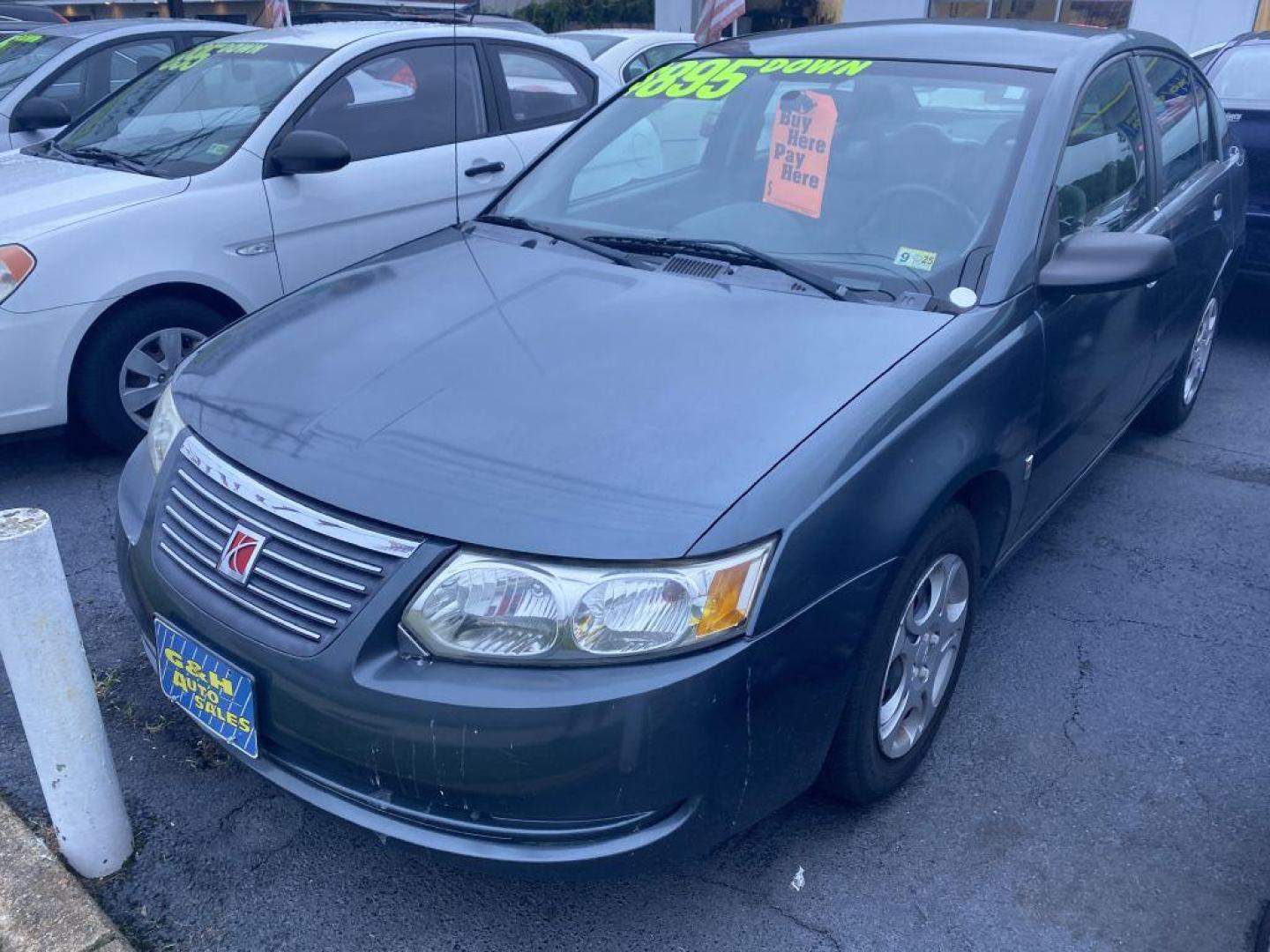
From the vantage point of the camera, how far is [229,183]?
436cm

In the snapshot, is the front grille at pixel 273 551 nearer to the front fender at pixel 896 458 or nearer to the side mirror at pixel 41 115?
the front fender at pixel 896 458

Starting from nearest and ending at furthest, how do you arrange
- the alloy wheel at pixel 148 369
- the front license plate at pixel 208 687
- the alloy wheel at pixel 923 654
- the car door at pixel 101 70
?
1. the front license plate at pixel 208 687
2. the alloy wheel at pixel 923 654
3. the alloy wheel at pixel 148 369
4. the car door at pixel 101 70

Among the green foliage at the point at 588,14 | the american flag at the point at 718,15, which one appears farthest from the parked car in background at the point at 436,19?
the green foliage at the point at 588,14

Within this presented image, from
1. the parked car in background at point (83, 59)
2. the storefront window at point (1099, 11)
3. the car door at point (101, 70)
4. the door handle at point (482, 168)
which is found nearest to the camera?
the door handle at point (482, 168)

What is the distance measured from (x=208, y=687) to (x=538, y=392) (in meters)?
0.87

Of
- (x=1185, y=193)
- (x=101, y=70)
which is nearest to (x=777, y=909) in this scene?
(x=1185, y=193)

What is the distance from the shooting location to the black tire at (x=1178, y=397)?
4480mm

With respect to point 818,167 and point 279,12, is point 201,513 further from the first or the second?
point 279,12

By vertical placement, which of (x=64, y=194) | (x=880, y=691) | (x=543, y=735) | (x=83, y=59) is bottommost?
(x=880, y=691)

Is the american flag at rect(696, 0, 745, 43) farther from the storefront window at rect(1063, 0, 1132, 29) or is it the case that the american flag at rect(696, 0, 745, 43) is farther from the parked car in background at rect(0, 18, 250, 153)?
the storefront window at rect(1063, 0, 1132, 29)

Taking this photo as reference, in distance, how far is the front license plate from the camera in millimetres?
2105

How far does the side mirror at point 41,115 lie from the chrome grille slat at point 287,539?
4470 millimetres

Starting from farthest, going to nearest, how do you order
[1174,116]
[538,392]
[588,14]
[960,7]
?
[588,14] < [960,7] < [1174,116] < [538,392]

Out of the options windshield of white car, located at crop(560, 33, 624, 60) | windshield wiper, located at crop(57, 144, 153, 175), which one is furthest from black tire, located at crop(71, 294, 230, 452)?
windshield of white car, located at crop(560, 33, 624, 60)
